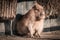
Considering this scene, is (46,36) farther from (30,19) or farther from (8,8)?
(8,8)

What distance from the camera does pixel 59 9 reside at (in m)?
3.18

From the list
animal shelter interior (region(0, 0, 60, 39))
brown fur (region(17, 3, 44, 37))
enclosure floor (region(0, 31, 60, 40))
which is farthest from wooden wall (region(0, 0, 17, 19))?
enclosure floor (region(0, 31, 60, 40))

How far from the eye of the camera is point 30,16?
10.4ft

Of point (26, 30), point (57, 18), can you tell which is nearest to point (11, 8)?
point (26, 30)

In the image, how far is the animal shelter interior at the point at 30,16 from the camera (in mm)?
3166

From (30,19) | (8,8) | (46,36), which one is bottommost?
(46,36)

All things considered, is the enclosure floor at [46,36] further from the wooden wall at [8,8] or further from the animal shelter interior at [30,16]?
the wooden wall at [8,8]

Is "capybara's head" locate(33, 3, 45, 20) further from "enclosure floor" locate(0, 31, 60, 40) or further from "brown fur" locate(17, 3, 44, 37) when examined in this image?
"enclosure floor" locate(0, 31, 60, 40)

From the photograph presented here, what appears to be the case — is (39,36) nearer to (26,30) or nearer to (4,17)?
(26,30)

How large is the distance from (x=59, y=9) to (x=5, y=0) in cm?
67

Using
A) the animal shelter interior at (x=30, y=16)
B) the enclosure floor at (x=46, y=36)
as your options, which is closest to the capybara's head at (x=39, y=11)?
the animal shelter interior at (x=30, y=16)

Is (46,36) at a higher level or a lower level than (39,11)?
lower

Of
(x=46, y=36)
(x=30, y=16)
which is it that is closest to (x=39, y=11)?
(x=30, y=16)

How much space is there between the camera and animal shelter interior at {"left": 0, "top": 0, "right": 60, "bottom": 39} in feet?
10.4
